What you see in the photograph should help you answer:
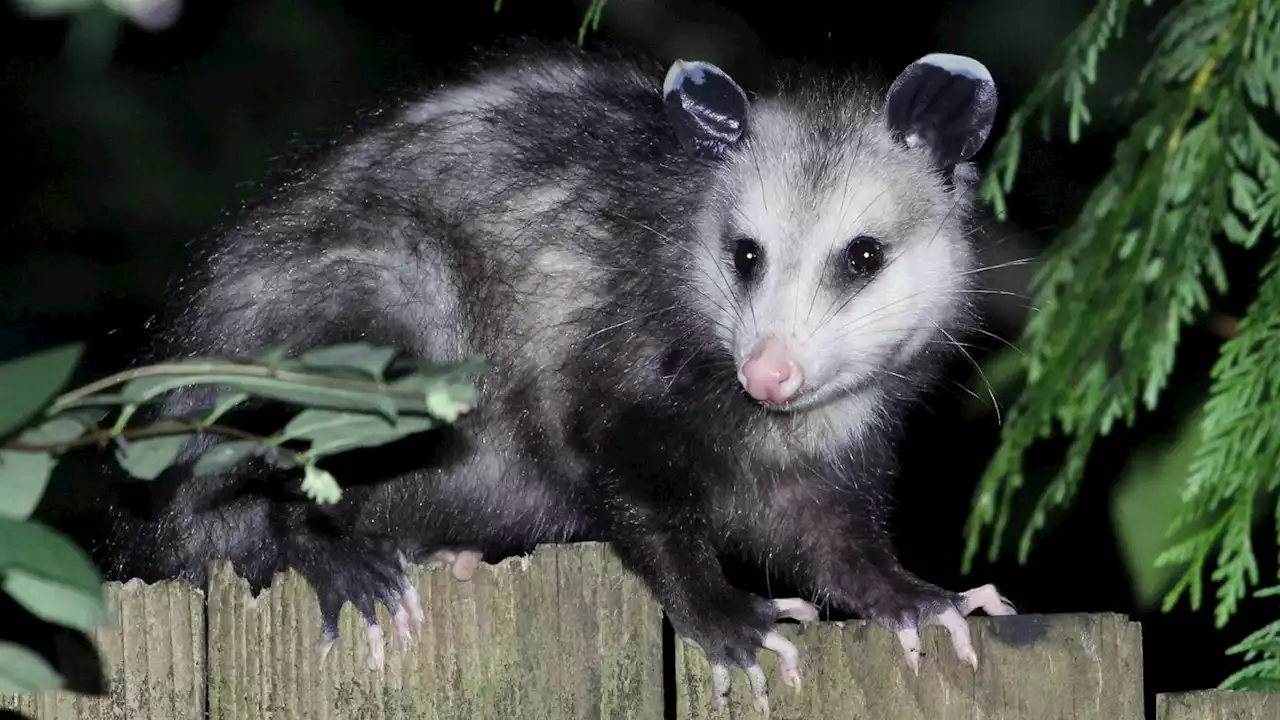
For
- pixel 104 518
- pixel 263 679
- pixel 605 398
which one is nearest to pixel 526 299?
pixel 605 398

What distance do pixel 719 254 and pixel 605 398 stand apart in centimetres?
31

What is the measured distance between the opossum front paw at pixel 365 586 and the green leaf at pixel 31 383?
76cm

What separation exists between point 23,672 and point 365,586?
1055 millimetres

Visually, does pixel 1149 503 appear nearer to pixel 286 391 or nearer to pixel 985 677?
pixel 985 677

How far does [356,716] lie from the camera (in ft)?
5.82

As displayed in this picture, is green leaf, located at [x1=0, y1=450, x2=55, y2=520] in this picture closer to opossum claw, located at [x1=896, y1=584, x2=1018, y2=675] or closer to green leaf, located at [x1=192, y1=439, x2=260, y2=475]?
green leaf, located at [x1=192, y1=439, x2=260, y2=475]

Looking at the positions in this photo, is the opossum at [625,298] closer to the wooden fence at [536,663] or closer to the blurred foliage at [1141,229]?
the wooden fence at [536,663]

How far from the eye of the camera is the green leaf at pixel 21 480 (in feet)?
3.75

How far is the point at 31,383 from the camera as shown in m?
1.06

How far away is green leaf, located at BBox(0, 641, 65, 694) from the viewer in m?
1.14

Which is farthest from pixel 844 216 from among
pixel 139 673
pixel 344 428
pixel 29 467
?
pixel 29 467

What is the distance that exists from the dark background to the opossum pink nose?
1141 mm

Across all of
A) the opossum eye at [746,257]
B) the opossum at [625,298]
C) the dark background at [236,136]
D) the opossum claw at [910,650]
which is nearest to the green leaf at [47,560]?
the opossum claw at [910,650]

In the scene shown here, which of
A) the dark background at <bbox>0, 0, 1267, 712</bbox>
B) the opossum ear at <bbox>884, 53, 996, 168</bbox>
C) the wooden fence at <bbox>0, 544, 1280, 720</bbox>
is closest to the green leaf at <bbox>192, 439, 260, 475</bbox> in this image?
the wooden fence at <bbox>0, 544, 1280, 720</bbox>
